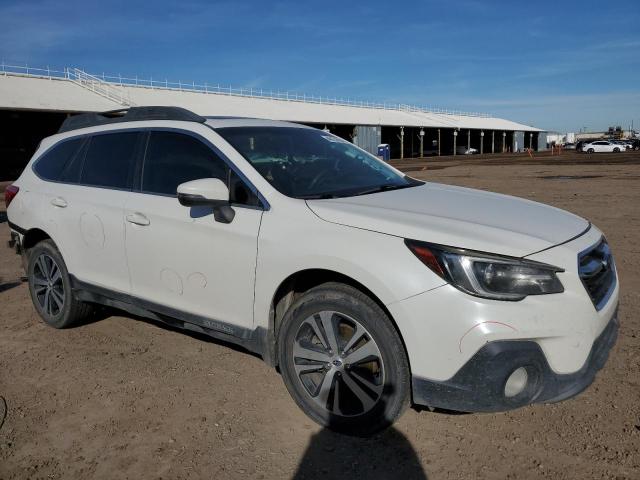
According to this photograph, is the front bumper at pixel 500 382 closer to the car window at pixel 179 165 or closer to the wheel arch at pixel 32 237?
the car window at pixel 179 165

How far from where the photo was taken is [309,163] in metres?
3.89

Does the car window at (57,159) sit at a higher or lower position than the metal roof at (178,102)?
lower

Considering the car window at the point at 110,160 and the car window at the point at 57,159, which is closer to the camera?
the car window at the point at 110,160

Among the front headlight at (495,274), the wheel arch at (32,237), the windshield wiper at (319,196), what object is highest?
the windshield wiper at (319,196)

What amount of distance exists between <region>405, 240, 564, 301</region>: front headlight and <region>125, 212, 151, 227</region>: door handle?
2.09m

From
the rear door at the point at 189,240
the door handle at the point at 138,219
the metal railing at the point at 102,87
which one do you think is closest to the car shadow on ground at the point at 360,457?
the rear door at the point at 189,240

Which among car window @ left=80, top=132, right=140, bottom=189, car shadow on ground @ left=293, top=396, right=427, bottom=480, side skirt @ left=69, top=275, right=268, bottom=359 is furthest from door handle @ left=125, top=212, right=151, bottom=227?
car shadow on ground @ left=293, top=396, right=427, bottom=480

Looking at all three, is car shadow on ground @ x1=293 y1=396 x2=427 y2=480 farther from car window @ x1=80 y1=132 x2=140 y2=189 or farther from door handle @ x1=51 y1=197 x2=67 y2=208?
door handle @ x1=51 y1=197 x2=67 y2=208

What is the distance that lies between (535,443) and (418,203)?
4.73ft

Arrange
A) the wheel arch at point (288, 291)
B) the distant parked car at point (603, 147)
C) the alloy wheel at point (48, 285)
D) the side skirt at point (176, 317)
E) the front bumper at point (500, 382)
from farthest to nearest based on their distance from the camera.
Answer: the distant parked car at point (603, 147) → the alloy wheel at point (48, 285) → the side skirt at point (176, 317) → the wheel arch at point (288, 291) → the front bumper at point (500, 382)

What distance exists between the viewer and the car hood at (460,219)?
272 centimetres

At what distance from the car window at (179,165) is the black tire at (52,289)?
4.25 ft

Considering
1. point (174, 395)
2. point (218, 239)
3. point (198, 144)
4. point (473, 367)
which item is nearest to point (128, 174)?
point (198, 144)

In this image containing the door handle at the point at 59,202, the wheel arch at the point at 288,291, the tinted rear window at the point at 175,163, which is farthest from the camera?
the door handle at the point at 59,202
